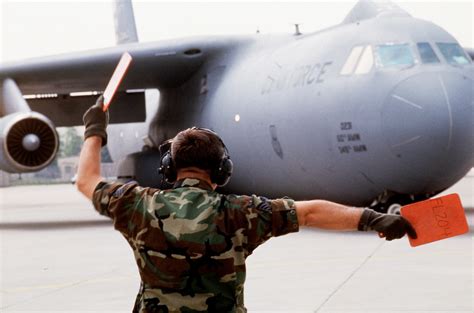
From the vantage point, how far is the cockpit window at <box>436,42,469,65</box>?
1477 centimetres

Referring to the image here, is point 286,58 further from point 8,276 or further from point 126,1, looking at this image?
point 126,1

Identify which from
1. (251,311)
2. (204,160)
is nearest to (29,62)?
(251,311)

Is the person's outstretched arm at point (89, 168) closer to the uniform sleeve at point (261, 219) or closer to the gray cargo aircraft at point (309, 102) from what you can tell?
the uniform sleeve at point (261, 219)

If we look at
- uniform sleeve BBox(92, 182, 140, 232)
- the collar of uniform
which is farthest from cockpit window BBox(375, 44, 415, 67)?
uniform sleeve BBox(92, 182, 140, 232)

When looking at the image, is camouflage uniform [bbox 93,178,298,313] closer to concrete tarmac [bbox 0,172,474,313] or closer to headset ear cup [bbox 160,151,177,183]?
headset ear cup [bbox 160,151,177,183]

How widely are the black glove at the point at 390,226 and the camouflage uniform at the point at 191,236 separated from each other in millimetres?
262

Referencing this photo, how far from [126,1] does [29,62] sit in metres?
7.40

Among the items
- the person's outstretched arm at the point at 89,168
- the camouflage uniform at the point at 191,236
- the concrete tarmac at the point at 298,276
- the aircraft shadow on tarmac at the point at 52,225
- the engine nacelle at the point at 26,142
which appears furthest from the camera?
the aircraft shadow on tarmac at the point at 52,225

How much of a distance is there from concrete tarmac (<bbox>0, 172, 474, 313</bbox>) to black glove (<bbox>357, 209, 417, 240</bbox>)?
4.19m

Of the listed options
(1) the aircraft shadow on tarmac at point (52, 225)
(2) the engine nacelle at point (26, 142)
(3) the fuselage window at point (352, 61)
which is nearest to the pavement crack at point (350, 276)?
(3) the fuselage window at point (352, 61)

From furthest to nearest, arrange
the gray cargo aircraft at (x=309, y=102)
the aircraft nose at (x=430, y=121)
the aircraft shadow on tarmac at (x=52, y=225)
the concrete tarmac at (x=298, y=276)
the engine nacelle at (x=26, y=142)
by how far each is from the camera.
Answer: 1. the aircraft shadow on tarmac at (x=52, y=225)
2. the engine nacelle at (x=26, y=142)
3. the gray cargo aircraft at (x=309, y=102)
4. the aircraft nose at (x=430, y=121)
5. the concrete tarmac at (x=298, y=276)

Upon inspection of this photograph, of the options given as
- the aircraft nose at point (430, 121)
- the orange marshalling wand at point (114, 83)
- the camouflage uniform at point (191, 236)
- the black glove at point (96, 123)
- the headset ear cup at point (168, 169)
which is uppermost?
the orange marshalling wand at point (114, 83)

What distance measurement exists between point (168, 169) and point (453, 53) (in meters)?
11.7

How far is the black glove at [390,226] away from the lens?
358 cm
